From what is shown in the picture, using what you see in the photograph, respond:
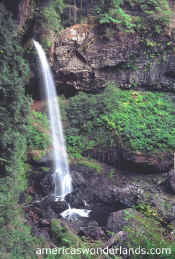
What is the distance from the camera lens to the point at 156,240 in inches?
104

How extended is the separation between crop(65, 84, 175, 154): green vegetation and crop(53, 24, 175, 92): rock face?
1373mm

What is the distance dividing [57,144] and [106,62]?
220 inches

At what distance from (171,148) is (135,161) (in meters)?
1.64

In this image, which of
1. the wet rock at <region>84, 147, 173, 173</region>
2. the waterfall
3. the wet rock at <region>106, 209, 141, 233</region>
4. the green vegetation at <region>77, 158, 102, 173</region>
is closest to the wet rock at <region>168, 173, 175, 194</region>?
the wet rock at <region>84, 147, 173, 173</region>

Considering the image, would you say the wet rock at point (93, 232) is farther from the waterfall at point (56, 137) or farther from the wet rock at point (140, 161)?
the wet rock at point (140, 161)

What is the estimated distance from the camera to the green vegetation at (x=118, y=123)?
976 centimetres

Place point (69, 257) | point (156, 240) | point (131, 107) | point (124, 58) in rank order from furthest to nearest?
1. point (124, 58)
2. point (131, 107)
3. point (69, 257)
4. point (156, 240)

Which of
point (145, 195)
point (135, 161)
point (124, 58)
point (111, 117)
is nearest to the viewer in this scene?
point (145, 195)

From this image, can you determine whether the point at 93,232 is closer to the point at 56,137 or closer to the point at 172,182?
the point at 172,182

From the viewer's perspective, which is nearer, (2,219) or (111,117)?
(2,219)

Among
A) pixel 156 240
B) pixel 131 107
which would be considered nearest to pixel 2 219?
pixel 156 240

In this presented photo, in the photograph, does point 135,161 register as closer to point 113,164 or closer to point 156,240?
point 113,164

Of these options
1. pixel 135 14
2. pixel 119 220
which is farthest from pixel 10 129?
pixel 135 14

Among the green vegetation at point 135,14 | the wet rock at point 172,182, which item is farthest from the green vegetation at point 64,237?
the green vegetation at point 135,14
